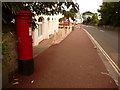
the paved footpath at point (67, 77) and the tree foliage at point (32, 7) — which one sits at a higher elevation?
the tree foliage at point (32, 7)

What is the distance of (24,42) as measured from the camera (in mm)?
4816

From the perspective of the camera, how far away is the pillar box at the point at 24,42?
4.68 meters

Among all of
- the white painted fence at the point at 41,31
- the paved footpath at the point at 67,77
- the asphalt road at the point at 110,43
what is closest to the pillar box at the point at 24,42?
the paved footpath at the point at 67,77

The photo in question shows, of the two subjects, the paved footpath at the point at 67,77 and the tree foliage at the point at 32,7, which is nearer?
the tree foliage at the point at 32,7

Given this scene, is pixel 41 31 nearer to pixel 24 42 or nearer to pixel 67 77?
pixel 24 42

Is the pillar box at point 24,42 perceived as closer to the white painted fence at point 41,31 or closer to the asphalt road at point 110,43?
the asphalt road at point 110,43

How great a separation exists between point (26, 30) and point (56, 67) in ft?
6.53

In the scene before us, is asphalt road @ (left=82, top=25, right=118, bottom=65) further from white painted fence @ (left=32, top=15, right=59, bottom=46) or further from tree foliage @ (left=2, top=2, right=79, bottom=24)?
white painted fence @ (left=32, top=15, right=59, bottom=46)

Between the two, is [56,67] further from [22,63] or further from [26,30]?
[26,30]

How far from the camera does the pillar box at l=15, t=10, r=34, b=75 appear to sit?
468cm

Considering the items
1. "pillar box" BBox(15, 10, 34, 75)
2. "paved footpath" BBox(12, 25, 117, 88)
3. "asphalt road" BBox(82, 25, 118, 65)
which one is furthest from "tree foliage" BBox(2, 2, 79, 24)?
"asphalt road" BBox(82, 25, 118, 65)

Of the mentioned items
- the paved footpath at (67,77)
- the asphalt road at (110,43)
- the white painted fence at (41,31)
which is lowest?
the paved footpath at (67,77)

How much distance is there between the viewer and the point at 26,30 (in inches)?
189

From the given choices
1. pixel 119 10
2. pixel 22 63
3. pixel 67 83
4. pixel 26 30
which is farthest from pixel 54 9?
pixel 119 10
